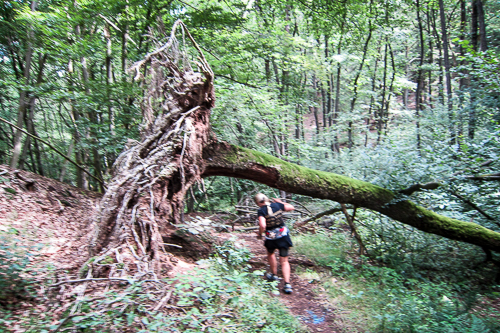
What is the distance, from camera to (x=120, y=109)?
6.80 metres

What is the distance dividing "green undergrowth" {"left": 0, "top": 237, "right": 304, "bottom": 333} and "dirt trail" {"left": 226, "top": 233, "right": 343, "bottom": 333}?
1.89 ft

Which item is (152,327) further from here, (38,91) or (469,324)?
(38,91)

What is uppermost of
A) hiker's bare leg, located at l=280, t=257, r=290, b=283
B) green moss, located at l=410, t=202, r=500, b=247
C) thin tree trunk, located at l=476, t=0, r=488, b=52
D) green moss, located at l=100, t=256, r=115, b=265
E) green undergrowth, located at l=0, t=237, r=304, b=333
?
thin tree trunk, located at l=476, t=0, r=488, b=52

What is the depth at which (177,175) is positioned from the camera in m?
4.69

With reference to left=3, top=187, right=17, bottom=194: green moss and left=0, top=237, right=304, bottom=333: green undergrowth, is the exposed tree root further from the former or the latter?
left=3, top=187, right=17, bottom=194: green moss

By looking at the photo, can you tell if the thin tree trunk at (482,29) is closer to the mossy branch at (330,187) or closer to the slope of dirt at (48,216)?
the mossy branch at (330,187)

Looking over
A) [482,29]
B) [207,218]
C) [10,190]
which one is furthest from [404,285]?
[10,190]

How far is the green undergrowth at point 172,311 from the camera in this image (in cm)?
246

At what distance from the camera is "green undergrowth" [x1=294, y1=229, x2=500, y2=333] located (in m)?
4.02

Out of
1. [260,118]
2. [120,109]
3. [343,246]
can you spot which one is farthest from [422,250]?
[120,109]

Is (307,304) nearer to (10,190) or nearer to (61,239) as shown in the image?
(61,239)

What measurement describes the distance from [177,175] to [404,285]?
5.15 meters

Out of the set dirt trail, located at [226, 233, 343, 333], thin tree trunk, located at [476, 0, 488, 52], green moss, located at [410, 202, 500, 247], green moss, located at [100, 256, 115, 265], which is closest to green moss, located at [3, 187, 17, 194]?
green moss, located at [100, 256, 115, 265]

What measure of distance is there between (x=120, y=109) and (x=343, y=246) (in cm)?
653
